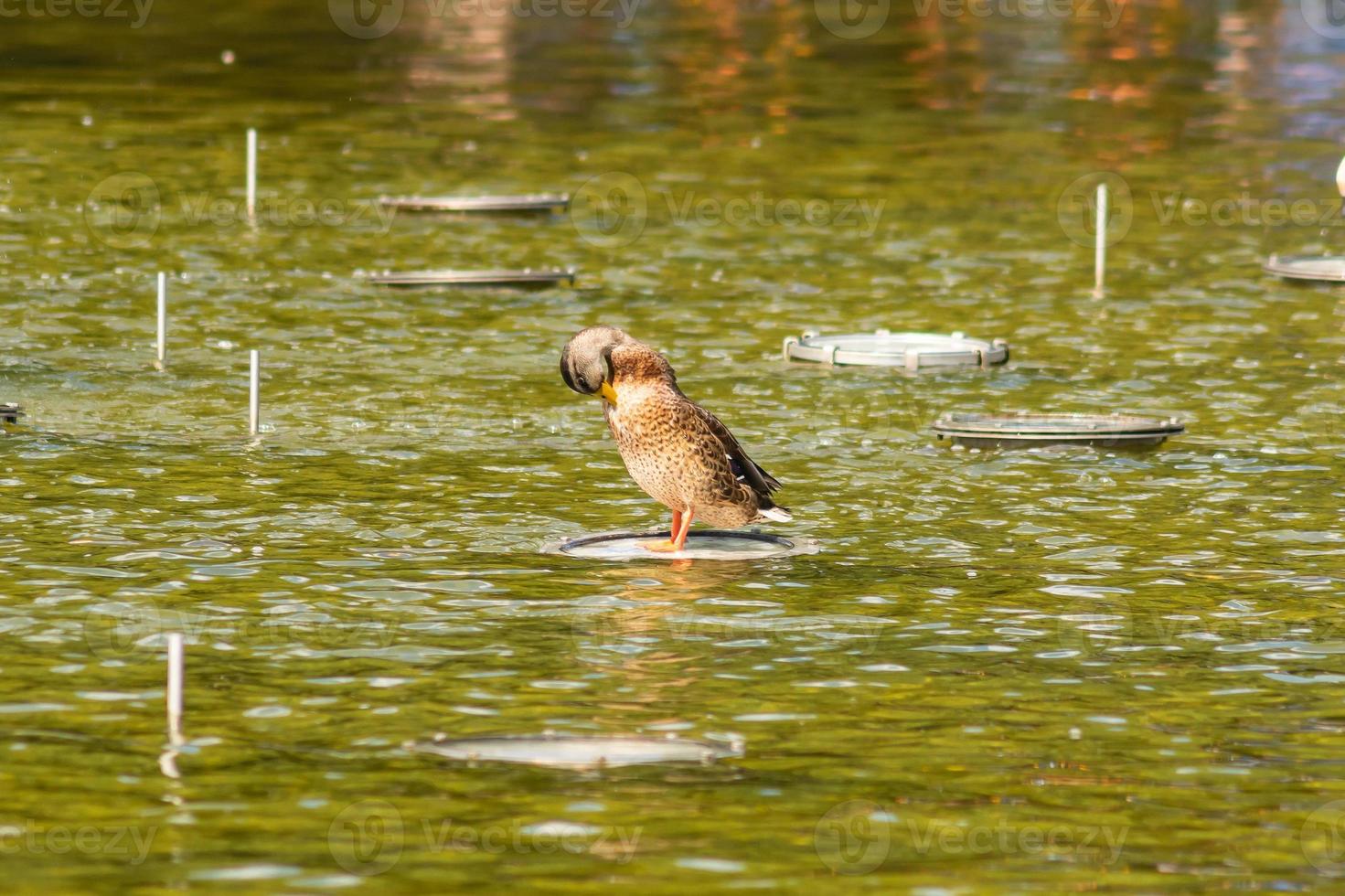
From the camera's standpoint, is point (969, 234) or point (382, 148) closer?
point (969, 234)

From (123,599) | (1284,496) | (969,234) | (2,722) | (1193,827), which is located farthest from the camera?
(969,234)

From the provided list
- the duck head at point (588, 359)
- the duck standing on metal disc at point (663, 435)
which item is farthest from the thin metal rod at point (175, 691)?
the duck standing on metal disc at point (663, 435)

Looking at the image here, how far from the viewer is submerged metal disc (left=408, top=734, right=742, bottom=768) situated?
50.1 feet

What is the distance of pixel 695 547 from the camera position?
21656mm

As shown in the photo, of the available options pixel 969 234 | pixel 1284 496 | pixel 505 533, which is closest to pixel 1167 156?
pixel 969 234

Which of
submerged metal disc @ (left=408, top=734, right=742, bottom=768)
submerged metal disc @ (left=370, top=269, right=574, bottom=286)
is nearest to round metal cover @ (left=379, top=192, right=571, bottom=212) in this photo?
submerged metal disc @ (left=370, top=269, right=574, bottom=286)

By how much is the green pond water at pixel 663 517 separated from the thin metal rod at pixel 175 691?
15 centimetres

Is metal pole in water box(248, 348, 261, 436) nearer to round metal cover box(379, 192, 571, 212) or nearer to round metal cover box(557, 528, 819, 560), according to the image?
round metal cover box(557, 528, 819, 560)

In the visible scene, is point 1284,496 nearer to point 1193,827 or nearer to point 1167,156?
point 1193,827

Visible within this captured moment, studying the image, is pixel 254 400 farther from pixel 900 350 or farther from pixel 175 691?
pixel 175 691

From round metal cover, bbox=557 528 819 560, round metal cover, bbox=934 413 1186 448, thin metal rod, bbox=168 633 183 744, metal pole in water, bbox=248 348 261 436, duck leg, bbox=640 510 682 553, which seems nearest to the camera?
thin metal rod, bbox=168 633 183 744

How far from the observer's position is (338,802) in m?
14.4

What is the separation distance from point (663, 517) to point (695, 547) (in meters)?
1.38

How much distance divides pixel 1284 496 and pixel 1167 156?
2636cm
